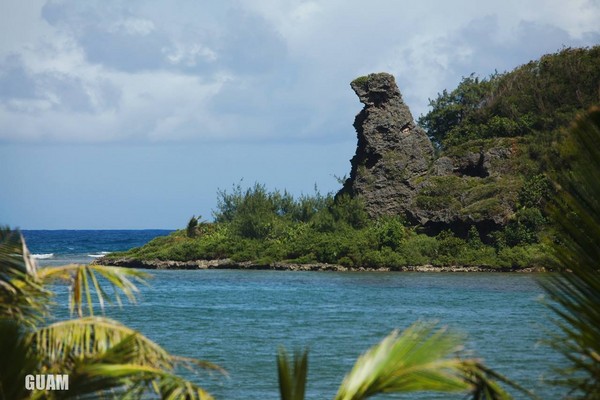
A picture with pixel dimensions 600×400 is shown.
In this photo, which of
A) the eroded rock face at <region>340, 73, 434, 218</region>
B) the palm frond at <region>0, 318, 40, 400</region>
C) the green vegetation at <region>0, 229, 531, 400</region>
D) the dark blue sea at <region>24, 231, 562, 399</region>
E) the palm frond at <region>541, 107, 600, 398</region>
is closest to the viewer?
the palm frond at <region>541, 107, 600, 398</region>

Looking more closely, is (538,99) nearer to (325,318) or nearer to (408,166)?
(408,166)

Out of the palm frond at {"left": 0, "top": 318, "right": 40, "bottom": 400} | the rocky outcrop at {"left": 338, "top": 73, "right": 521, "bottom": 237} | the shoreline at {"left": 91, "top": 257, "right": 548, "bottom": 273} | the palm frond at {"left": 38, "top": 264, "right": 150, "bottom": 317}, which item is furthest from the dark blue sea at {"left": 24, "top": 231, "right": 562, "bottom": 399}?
the palm frond at {"left": 0, "top": 318, "right": 40, "bottom": 400}

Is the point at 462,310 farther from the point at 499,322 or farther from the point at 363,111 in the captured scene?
the point at 363,111

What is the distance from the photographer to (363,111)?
58.5m

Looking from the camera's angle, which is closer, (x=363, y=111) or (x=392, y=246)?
→ (x=392, y=246)

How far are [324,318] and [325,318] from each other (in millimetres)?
44

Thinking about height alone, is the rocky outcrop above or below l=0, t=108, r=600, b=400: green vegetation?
above

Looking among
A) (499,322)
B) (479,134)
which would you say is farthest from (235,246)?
(499,322)

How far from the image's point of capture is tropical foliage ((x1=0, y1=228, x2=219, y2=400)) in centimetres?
554

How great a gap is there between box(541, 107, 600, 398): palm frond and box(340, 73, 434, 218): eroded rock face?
51.1 m

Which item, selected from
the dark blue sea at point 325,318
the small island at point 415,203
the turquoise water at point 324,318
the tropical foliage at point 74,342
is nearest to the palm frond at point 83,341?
the tropical foliage at point 74,342

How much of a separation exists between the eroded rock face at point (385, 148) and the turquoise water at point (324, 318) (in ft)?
26.5

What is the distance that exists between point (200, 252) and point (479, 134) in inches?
710

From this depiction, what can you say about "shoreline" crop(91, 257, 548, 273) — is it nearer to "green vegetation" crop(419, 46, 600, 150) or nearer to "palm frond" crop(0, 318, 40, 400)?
"green vegetation" crop(419, 46, 600, 150)
